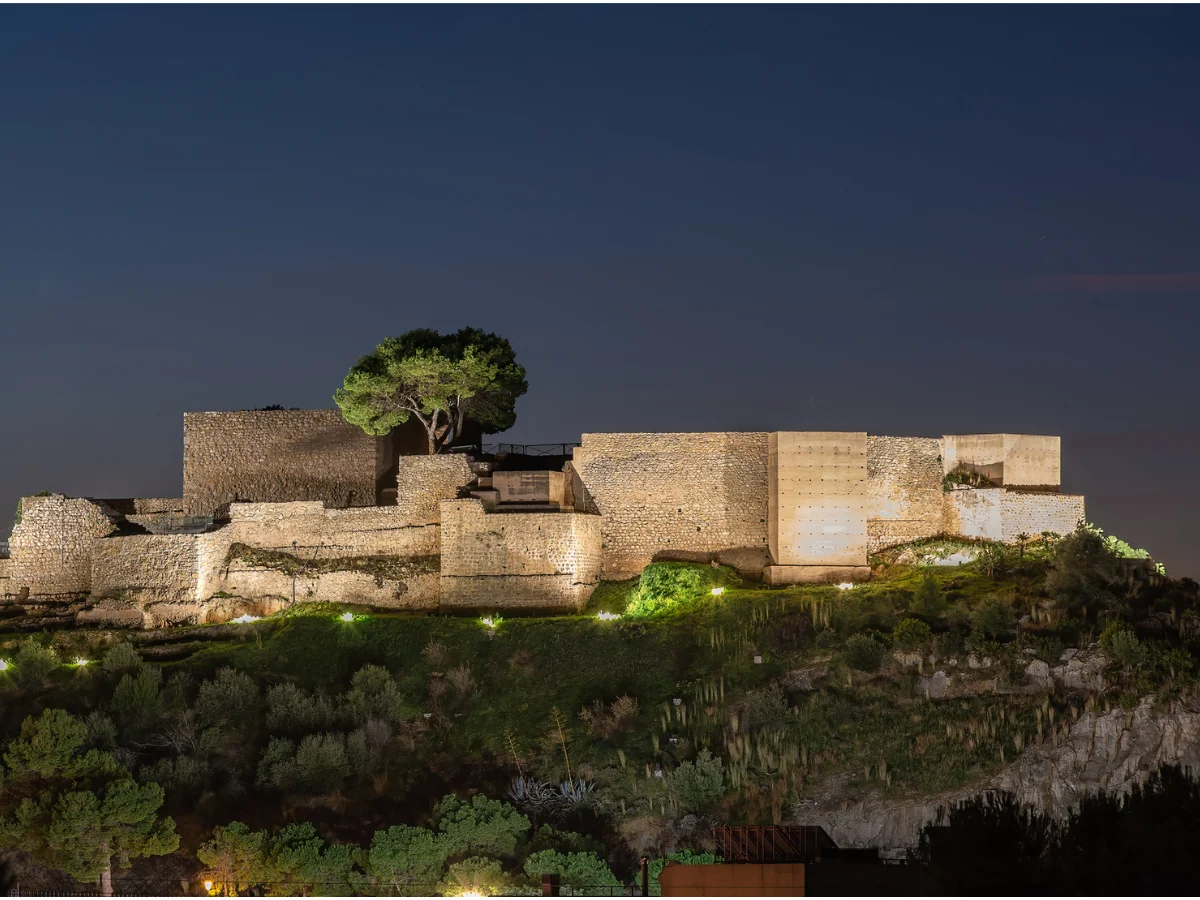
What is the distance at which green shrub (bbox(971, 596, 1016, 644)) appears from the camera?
1124 inches

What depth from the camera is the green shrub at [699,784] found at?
26.5 meters

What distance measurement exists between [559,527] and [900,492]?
806 cm

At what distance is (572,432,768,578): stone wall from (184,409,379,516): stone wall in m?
6.93

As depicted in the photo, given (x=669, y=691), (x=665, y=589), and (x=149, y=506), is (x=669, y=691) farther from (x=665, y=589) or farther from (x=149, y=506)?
(x=149, y=506)

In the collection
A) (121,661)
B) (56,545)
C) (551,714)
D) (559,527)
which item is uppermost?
(559,527)

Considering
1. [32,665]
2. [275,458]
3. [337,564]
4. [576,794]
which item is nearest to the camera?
[576,794]

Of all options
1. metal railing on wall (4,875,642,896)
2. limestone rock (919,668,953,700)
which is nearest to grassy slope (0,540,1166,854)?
limestone rock (919,668,953,700)

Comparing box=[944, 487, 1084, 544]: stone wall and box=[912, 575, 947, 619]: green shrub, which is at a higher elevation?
box=[944, 487, 1084, 544]: stone wall

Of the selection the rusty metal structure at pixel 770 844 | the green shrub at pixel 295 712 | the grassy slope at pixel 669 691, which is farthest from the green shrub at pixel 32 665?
the rusty metal structure at pixel 770 844

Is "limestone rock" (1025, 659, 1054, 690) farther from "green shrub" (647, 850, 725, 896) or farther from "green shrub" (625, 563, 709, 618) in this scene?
"green shrub" (625, 563, 709, 618)

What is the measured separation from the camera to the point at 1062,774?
26.4m

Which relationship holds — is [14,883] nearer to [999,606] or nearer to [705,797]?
[705,797]

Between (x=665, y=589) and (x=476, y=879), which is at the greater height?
(x=665, y=589)

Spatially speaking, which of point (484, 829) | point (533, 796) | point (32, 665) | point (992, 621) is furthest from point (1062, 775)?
point (32, 665)
